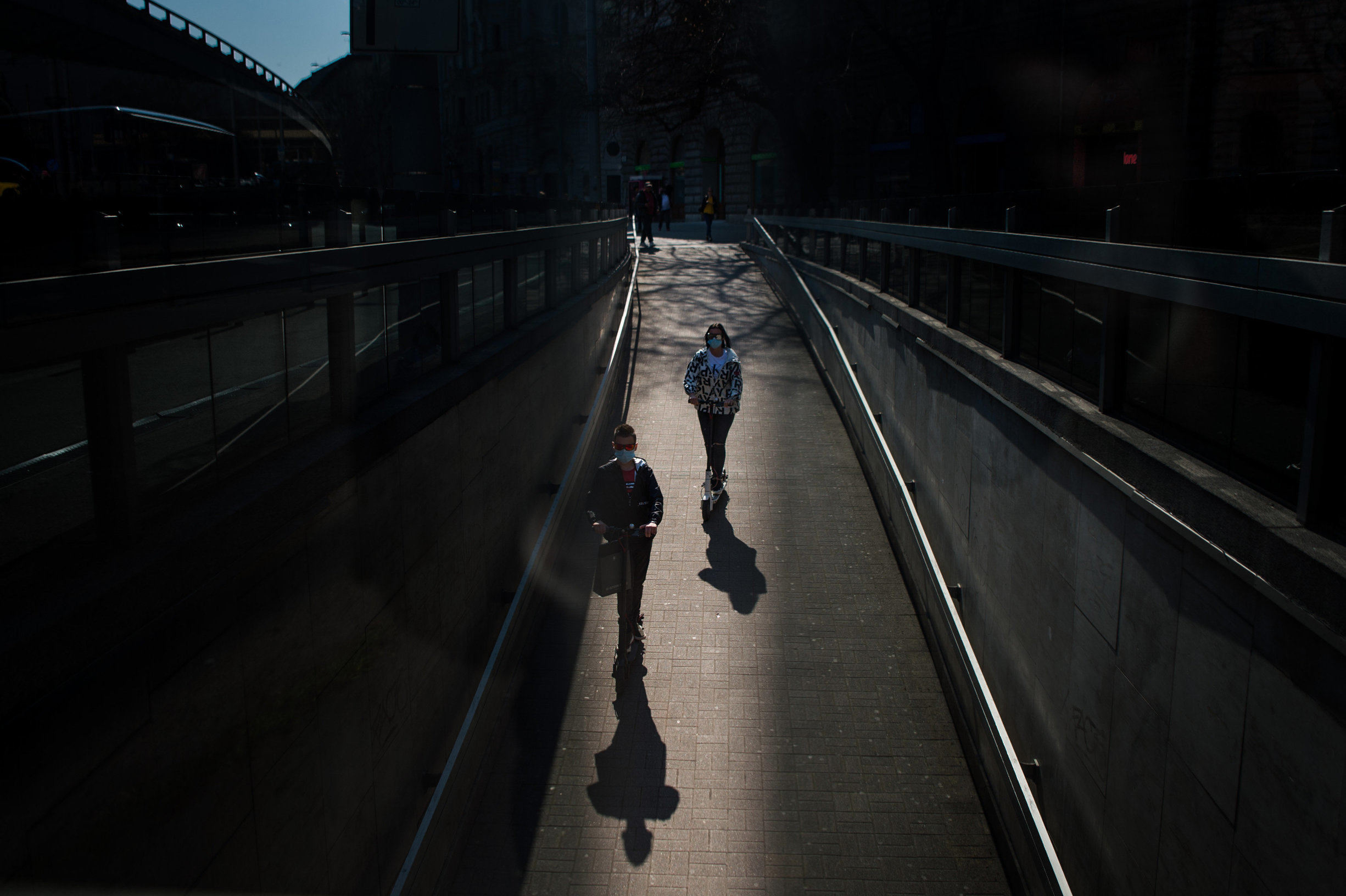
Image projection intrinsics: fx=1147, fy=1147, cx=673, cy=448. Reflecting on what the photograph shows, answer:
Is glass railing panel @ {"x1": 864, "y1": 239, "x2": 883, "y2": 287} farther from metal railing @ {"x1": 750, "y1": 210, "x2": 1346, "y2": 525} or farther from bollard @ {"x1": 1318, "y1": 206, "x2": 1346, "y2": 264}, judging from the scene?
bollard @ {"x1": 1318, "y1": 206, "x2": 1346, "y2": 264}

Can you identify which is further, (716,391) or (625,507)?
(716,391)

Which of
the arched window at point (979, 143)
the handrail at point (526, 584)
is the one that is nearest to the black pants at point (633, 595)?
the handrail at point (526, 584)

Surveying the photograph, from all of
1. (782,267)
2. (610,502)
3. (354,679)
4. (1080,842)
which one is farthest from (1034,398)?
(782,267)

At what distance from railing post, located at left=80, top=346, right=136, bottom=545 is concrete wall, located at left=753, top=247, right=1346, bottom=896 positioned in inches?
139

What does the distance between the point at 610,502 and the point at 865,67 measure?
104 ft

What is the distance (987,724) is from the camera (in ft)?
23.4

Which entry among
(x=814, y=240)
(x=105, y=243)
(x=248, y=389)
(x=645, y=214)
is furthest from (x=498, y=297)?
(x=645, y=214)

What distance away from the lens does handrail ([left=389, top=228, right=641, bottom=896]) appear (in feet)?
20.1

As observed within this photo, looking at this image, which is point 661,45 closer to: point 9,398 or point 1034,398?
point 1034,398

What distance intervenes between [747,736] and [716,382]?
464cm

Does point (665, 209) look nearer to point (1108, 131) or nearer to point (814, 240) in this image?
point (1108, 131)

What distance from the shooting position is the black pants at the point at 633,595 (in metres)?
8.40

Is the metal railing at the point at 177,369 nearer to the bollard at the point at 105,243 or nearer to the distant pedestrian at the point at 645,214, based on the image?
the bollard at the point at 105,243

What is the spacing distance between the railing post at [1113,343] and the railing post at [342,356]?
3.70 metres
